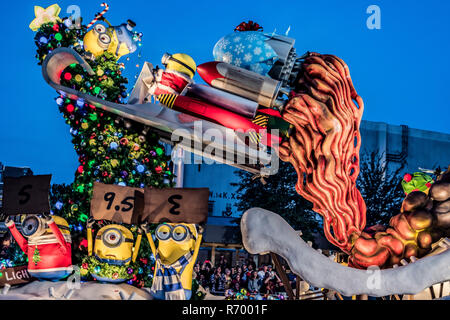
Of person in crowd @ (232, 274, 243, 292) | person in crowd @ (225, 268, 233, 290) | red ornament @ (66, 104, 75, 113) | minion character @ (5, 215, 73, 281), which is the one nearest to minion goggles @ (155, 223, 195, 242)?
minion character @ (5, 215, 73, 281)

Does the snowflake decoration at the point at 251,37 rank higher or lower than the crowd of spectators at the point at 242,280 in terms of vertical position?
higher

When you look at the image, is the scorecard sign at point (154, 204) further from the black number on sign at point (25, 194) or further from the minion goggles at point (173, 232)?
the black number on sign at point (25, 194)

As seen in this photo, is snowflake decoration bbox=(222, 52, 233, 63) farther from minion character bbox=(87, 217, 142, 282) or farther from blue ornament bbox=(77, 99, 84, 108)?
minion character bbox=(87, 217, 142, 282)

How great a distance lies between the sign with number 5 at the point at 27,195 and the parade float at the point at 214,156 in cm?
27

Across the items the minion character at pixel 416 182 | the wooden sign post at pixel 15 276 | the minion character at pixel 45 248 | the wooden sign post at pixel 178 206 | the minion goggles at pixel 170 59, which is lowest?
the wooden sign post at pixel 15 276

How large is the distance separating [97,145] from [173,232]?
82.5 inches

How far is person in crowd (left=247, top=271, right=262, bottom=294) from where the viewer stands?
39.9 ft

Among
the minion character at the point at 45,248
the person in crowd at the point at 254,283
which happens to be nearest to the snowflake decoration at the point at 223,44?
the minion character at the point at 45,248

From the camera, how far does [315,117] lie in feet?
16.9

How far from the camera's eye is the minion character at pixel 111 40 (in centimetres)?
774

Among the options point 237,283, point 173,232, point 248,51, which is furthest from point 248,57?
point 237,283

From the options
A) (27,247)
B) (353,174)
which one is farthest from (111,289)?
(353,174)
